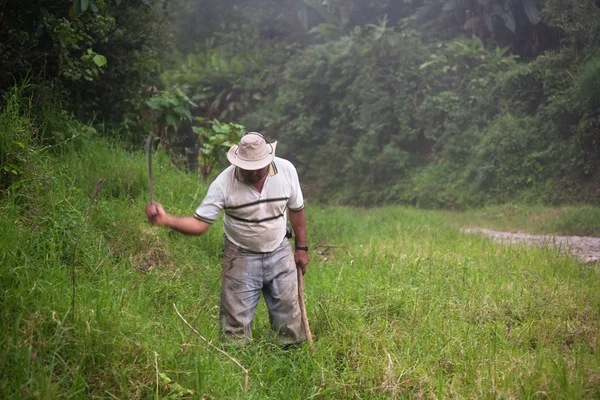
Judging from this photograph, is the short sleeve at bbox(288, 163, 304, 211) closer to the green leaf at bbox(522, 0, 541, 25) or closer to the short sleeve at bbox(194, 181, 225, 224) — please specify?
the short sleeve at bbox(194, 181, 225, 224)

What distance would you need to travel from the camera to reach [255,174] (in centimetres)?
412

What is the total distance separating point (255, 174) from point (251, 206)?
22cm

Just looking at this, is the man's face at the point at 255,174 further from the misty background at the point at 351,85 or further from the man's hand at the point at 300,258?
the misty background at the point at 351,85

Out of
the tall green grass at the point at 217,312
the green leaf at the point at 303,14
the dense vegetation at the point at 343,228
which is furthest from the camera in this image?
the green leaf at the point at 303,14

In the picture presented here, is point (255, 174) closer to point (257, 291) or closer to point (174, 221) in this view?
point (174, 221)

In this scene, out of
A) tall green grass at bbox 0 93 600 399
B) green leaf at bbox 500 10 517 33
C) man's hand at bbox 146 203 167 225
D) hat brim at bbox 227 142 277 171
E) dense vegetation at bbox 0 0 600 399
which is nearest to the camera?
tall green grass at bbox 0 93 600 399

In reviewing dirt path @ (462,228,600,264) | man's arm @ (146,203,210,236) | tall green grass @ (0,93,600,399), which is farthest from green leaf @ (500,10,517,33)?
man's arm @ (146,203,210,236)

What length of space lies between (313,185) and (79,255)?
13605 millimetres

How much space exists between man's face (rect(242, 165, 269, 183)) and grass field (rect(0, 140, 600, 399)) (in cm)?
86

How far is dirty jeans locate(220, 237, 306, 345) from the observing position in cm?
426

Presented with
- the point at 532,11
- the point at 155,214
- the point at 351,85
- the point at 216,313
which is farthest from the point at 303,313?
the point at 351,85

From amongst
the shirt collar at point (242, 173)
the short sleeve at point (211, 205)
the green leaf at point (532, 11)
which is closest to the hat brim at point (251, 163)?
the shirt collar at point (242, 173)

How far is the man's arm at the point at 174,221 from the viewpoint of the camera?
3682 millimetres

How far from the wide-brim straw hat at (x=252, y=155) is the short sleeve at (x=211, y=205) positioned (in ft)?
0.75
